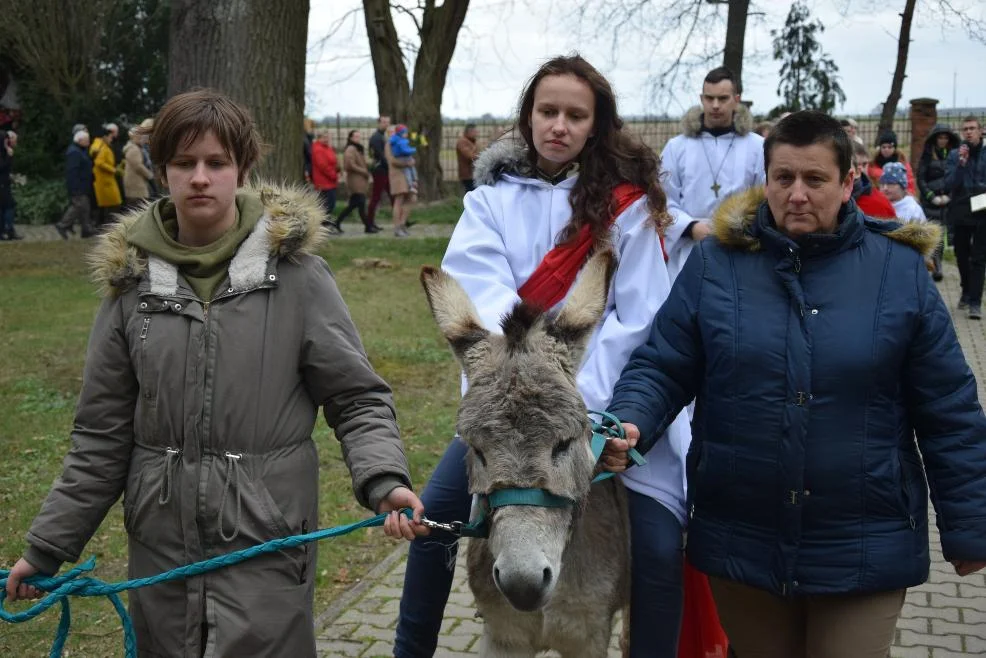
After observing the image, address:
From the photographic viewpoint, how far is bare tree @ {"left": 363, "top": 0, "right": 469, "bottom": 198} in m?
26.7

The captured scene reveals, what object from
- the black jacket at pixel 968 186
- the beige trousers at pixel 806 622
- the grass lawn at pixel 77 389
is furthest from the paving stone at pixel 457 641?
the black jacket at pixel 968 186

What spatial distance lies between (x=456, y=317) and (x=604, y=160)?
0.99 m

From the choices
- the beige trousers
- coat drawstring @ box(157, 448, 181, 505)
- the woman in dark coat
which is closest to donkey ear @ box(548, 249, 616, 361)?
the beige trousers

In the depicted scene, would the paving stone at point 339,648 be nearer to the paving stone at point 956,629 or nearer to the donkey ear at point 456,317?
the donkey ear at point 456,317

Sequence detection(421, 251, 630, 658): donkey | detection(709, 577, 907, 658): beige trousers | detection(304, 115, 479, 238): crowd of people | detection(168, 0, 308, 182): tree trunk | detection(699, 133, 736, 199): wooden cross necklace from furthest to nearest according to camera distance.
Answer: detection(304, 115, 479, 238): crowd of people → detection(168, 0, 308, 182): tree trunk → detection(699, 133, 736, 199): wooden cross necklace → detection(709, 577, 907, 658): beige trousers → detection(421, 251, 630, 658): donkey

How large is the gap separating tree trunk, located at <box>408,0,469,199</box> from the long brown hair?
2318 cm

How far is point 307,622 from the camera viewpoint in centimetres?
335

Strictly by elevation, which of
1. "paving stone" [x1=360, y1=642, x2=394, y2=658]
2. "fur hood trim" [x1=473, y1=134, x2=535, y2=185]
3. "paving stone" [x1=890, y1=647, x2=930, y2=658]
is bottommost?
"paving stone" [x1=360, y1=642, x2=394, y2=658]

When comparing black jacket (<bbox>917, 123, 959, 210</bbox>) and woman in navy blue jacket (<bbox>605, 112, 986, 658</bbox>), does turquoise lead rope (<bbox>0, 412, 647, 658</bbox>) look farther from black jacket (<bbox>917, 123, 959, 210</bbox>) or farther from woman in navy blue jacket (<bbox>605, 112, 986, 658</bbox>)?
black jacket (<bbox>917, 123, 959, 210</bbox>)

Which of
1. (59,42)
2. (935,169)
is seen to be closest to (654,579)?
(935,169)

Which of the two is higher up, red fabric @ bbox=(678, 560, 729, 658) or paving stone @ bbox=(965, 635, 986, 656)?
red fabric @ bbox=(678, 560, 729, 658)

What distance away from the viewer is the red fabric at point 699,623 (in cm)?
441

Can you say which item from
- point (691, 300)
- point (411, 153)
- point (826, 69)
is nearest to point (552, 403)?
point (691, 300)

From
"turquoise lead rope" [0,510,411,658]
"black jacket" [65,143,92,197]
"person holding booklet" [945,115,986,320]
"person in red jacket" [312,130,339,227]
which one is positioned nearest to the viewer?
"turquoise lead rope" [0,510,411,658]
